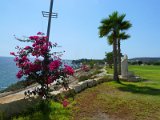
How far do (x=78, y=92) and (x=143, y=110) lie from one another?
17.8 ft

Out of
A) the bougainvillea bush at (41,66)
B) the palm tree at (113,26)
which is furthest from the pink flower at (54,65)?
the palm tree at (113,26)

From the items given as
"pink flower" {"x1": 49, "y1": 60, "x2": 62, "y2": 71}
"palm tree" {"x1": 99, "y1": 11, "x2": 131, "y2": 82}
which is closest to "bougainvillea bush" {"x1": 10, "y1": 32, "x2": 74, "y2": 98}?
"pink flower" {"x1": 49, "y1": 60, "x2": 62, "y2": 71}

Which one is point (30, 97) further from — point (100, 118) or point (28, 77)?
point (100, 118)

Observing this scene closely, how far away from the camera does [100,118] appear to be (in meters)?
10.1

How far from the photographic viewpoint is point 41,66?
10320 millimetres

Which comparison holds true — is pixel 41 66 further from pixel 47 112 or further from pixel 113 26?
pixel 113 26

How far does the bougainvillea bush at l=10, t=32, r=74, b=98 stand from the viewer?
10.3 metres

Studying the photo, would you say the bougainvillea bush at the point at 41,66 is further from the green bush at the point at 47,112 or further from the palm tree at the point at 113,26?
the palm tree at the point at 113,26

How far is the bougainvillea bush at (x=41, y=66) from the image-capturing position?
1026 cm

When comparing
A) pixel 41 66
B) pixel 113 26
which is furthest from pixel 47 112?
pixel 113 26

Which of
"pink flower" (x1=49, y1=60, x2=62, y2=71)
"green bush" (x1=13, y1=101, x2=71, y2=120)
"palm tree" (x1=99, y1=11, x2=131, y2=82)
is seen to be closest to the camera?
"green bush" (x1=13, y1=101, x2=71, y2=120)

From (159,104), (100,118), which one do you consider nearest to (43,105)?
(100,118)

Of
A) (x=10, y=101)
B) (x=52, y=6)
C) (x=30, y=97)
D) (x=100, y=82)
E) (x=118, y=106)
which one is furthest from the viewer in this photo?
(x=100, y=82)

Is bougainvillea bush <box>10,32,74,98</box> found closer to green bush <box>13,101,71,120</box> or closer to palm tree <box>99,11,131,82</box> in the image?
green bush <box>13,101,71,120</box>
